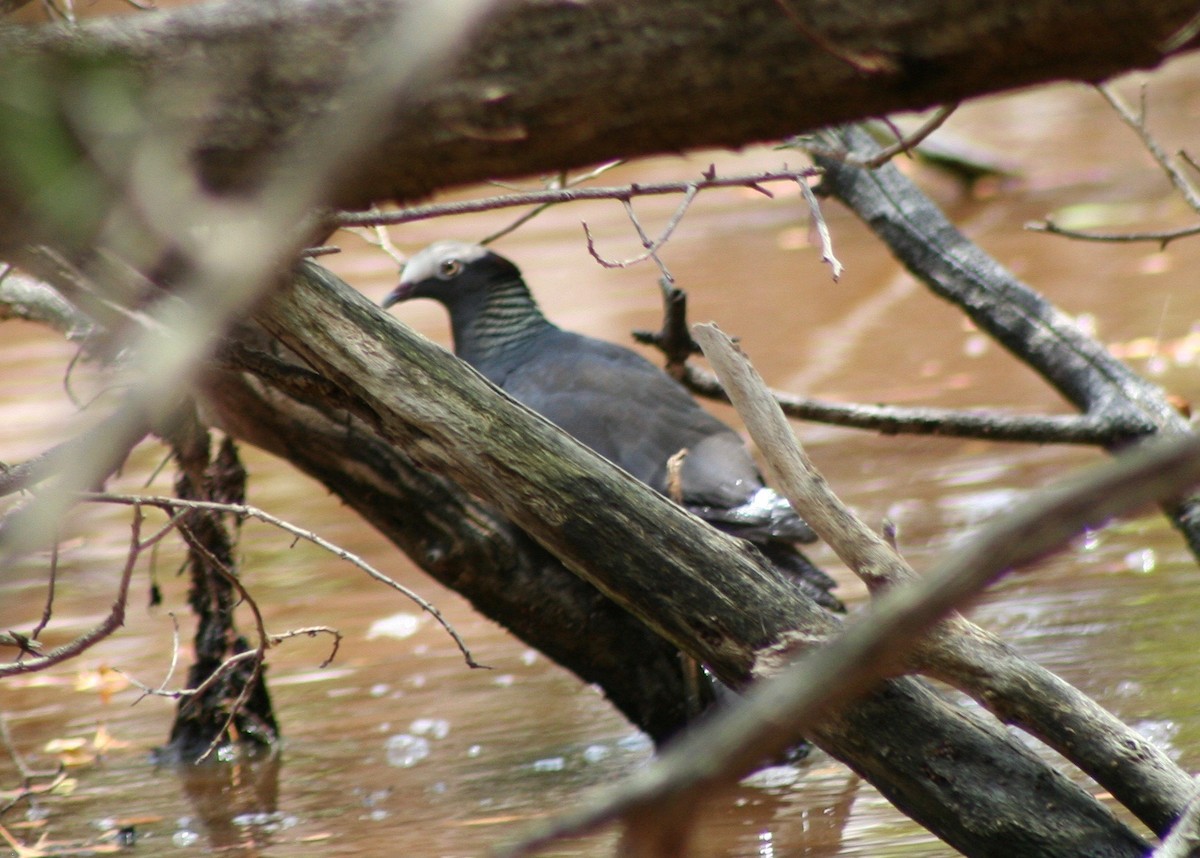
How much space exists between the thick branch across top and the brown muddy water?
0.49 metres

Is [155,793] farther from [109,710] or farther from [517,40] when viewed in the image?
[517,40]

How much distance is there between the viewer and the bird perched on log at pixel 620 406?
4129mm

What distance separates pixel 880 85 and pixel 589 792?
2651mm

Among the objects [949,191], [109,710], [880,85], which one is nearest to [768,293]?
[949,191]

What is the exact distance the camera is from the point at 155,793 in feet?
13.9

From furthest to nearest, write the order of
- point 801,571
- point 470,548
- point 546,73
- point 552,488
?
1. point 801,571
2. point 470,548
3. point 552,488
4. point 546,73

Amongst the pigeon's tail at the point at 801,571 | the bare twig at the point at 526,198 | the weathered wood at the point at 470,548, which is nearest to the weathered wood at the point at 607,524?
the bare twig at the point at 526,198

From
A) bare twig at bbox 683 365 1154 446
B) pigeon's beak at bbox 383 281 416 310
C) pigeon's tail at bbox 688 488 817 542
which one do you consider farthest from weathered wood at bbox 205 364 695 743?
pigeon's beak at bbox 383 281 416 310

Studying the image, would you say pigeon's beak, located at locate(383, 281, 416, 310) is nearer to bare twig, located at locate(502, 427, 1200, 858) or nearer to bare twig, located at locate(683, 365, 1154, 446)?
bare twig, located at locate(683, 365, 1154, 446)

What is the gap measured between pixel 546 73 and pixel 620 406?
2784 millimetres

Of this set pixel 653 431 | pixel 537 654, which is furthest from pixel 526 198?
pixel 537 654

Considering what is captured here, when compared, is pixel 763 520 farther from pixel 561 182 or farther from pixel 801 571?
pixel 561 182

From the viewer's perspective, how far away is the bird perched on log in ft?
13.5

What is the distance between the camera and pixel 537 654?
529 centimetres
